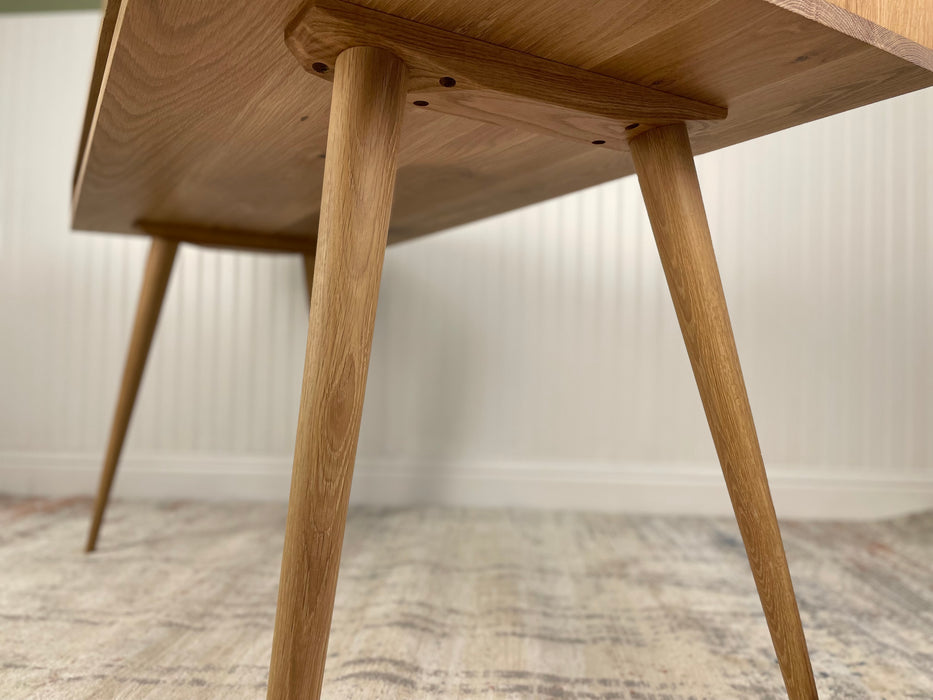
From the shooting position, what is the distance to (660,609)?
2.45 ft

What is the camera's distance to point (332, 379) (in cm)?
36

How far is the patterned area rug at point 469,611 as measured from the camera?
1.85 ft

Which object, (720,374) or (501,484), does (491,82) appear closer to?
(720,374)

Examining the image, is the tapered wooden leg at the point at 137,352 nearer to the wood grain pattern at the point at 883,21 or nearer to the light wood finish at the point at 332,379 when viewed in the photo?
the light wood finish at the point at 332,379

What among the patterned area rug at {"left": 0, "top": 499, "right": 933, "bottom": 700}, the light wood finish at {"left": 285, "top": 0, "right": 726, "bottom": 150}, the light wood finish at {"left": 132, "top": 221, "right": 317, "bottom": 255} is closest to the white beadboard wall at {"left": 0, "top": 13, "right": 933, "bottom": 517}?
the patterned area rug at {"left": 0, "top": 499, "right": 933, "bottom": 700}

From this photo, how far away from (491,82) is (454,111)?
0.06 meters

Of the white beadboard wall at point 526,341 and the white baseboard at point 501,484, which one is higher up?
the white beadboard wall at point 526,341

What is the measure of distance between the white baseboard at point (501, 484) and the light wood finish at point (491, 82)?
0.93 meters

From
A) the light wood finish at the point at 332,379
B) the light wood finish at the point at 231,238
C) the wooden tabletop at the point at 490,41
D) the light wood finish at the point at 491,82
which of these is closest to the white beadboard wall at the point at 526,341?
the light wood finish at the point at 231,238

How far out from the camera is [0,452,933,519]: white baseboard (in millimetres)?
1322

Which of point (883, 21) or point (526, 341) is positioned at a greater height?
point (883, 21)

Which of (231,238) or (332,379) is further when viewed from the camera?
(231,238)

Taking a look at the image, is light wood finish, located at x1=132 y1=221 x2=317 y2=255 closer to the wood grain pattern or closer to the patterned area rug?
the patterned area rug

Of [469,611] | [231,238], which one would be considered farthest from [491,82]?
[231,238]
